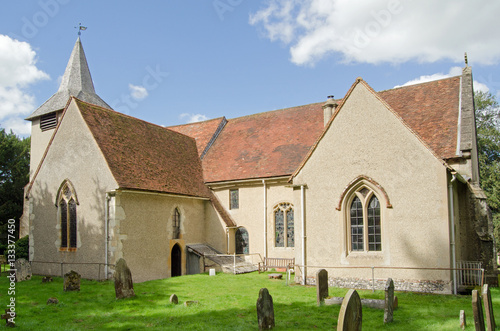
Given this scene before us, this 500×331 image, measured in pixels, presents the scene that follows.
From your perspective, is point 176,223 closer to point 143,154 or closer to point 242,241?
point 143,154

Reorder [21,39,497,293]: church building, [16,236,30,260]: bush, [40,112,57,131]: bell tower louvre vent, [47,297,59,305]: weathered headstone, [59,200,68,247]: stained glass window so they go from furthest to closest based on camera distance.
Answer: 1. [40,112,57,131]: bell tower louvre vent
2. [16,236,30,260]: bush
3. [59,200,68,247]: stained glass window
4. [21,39,497,293]: church building
5. [47,297,59,305]: weathered headstone

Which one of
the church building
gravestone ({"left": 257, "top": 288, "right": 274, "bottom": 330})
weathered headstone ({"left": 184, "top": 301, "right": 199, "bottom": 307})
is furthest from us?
the church building

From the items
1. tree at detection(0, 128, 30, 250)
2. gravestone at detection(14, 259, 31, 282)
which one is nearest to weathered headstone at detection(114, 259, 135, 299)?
gravestone at detection(14, 259, 31, 282)

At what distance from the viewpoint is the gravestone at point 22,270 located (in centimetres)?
1947

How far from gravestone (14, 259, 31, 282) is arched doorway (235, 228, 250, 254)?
11.2 m

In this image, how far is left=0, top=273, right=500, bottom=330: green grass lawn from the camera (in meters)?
10.9

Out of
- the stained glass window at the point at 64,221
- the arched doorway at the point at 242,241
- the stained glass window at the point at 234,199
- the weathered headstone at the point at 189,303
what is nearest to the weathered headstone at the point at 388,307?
the weathered headstone at the point at 189,303

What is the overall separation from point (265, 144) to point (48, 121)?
17.4 metres

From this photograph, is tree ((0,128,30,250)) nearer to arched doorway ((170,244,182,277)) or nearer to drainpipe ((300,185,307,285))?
arched doorway ((170,244,182,277))

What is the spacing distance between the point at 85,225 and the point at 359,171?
13008 mm

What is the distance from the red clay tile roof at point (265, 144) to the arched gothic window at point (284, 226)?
200 centimetres

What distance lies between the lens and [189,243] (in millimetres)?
23375

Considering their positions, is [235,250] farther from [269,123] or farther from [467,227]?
[467,227]

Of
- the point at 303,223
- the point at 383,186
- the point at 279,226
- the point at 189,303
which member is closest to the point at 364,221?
the point at 383,186
